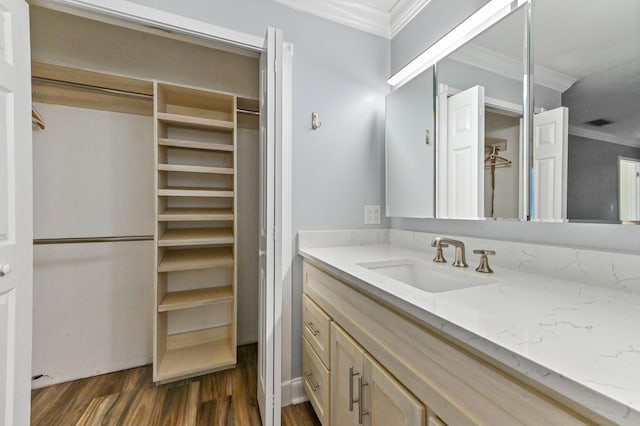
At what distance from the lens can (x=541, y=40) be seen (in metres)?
0.94

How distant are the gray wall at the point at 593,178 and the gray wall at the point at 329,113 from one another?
3.28ft

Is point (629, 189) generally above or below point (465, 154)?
below

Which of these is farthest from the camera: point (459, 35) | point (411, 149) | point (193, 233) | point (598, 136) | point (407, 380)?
point (193, 233)

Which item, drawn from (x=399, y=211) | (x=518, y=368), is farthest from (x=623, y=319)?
(x=399, y=211)

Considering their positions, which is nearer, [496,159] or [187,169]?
[496,159]

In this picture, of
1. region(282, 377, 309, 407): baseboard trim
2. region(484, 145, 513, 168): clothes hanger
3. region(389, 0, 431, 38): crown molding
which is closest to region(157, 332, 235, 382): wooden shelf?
region(282, 377, 309, 407): baseboard trim

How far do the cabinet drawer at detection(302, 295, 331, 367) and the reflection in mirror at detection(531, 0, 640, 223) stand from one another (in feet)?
3.11

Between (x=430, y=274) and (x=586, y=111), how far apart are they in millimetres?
772

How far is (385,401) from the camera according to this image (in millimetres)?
746

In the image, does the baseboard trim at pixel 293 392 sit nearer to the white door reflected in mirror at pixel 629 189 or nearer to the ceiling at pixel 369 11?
the white door reflected in mirror at pixel 629 189

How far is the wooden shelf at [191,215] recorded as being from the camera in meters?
1.65

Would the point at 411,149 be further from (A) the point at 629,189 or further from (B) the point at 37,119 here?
(B) the point at 37,119

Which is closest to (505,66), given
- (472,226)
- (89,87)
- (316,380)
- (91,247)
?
(472,226)

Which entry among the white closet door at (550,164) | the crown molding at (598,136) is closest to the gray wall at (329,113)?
the white closet door at (550,164)
